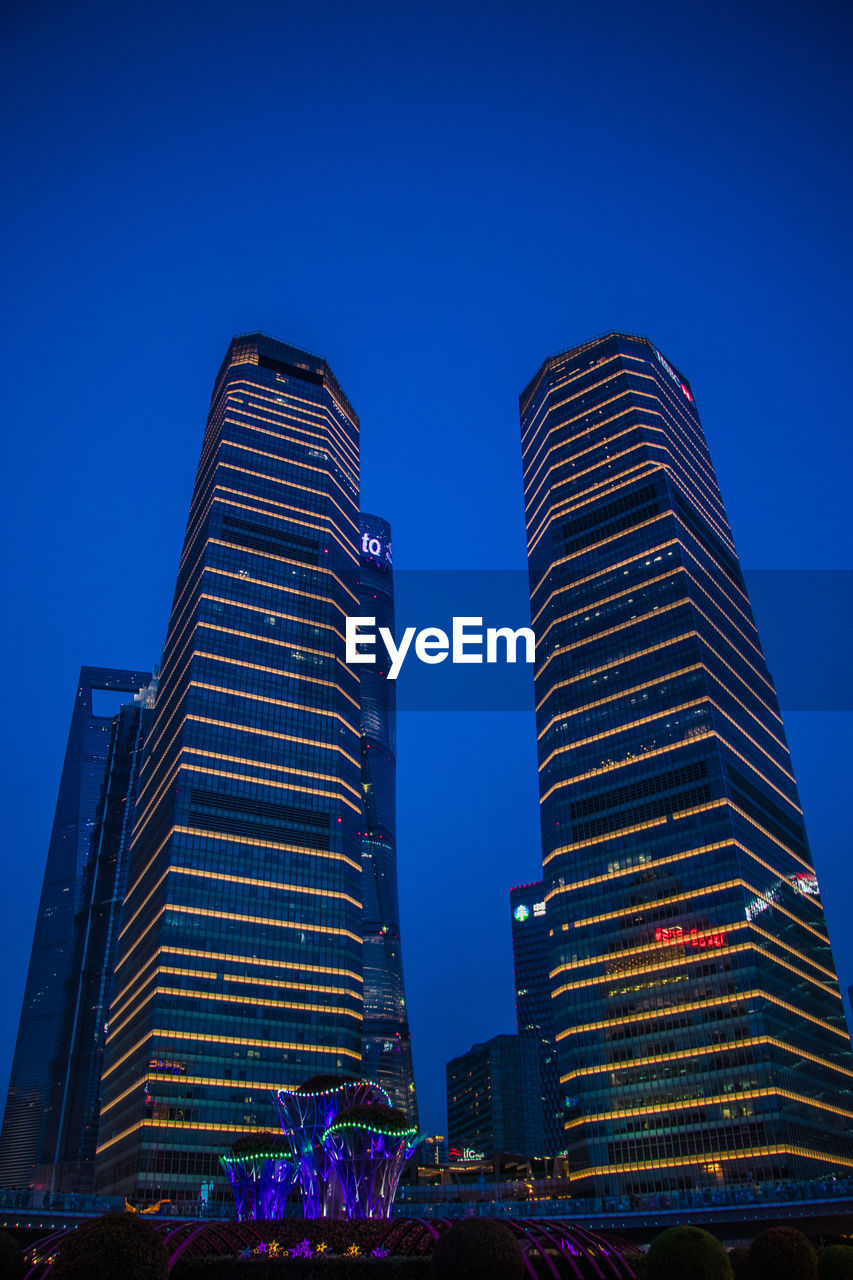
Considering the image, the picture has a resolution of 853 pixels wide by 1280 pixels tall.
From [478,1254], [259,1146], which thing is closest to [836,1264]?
Answer: [478,1254]

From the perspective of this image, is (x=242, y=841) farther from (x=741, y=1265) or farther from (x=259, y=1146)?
(x=741, y=1265)

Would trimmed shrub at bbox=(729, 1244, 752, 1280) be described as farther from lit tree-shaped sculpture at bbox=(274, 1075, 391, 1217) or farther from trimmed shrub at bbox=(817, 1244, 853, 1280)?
lit tree-shaped sculpture at bbox=(274, 1075, 391, 1217)

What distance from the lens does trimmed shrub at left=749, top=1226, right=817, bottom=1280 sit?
130ft

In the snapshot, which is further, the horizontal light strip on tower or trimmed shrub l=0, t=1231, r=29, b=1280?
the horizontal light strip on tower

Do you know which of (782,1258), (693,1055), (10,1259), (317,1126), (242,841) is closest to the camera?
(10,1259)

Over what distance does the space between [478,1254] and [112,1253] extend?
12.6 metres

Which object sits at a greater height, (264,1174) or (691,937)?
(691,937)

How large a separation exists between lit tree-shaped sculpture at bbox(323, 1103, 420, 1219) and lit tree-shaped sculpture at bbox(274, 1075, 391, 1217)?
1.04 m

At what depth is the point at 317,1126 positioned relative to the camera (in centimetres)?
7119

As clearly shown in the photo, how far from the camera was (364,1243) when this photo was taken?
177 ft

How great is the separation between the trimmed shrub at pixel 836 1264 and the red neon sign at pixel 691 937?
97120mm

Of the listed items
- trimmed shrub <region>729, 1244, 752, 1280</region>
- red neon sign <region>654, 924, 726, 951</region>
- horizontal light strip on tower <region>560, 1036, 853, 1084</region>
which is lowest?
trimmed shrub <region>729, 1244, 752, 1280</region>

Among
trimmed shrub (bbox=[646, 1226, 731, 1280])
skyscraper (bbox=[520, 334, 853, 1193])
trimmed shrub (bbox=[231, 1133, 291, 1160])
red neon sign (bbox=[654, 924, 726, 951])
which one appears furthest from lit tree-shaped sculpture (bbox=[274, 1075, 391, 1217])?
red neon sign (bbox=[654, 924, 726, 951])

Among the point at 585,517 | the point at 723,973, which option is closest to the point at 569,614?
the point at 585,517
